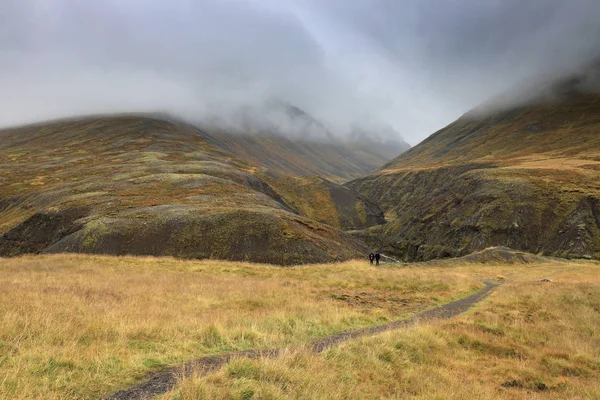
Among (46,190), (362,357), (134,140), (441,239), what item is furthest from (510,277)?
(134,140)

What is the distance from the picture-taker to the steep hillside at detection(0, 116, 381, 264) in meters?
51.8

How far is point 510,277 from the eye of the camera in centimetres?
3966

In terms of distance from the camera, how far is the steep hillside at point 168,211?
5178 cm

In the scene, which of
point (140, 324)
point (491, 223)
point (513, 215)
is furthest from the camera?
point (491, 223)

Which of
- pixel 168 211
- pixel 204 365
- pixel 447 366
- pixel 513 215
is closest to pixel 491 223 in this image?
pixel 513 215

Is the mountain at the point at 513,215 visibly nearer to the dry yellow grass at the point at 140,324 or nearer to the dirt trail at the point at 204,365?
the dry yellow grass at the point at 140,324

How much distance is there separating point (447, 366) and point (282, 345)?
16.7 feet

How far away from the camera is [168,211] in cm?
5981

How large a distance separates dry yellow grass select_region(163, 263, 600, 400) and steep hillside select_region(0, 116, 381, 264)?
112 ft

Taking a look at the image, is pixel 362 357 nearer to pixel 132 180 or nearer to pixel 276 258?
pixel 276 258

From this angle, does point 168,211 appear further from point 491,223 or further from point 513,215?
point 513,215

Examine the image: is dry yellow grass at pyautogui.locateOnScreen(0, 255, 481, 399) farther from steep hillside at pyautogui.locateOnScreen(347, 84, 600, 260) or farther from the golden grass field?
steep hillside at pyautogui.locateOnScreen(347, 84, 600, 260)

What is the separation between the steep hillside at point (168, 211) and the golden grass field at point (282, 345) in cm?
3067

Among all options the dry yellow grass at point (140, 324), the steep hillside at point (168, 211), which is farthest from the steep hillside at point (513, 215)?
the dry yellow grass at point (140, 324)
